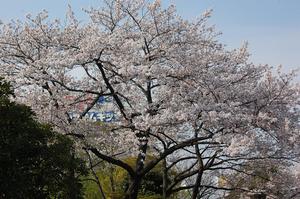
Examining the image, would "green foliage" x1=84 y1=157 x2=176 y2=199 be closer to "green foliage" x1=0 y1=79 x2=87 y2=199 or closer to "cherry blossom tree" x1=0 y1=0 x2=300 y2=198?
"cherry blossom tree" x1=0 y1=0 x2=300 y2=198

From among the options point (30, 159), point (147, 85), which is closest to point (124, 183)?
point (147, 85)

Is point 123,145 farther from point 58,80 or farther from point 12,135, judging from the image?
point 12,135

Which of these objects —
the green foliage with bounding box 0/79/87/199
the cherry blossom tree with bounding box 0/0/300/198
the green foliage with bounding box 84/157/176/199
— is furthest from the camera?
the green foliage with bounding box 84/157/176/199

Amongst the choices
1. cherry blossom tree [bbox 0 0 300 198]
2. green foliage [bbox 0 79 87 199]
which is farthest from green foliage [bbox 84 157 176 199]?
green foliage [bbox 0 79 87 199]

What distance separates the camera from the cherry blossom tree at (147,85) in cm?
1039

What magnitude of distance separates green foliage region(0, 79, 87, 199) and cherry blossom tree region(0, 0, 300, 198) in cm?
245

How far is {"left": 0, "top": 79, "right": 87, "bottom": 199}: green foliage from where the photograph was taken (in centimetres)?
702

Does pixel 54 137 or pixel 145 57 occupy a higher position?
pixel 145 57

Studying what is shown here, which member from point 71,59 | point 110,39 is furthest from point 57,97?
point 110,39

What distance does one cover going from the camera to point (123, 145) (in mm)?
12062

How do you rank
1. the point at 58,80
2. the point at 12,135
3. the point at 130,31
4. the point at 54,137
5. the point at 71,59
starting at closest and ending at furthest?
the point at 12,135
the point at 54,137
the point at 71,59
the point at 58,80
the point at 130,31

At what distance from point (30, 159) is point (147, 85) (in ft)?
17.2

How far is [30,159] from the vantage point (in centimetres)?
753

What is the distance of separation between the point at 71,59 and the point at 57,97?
3.79ft
